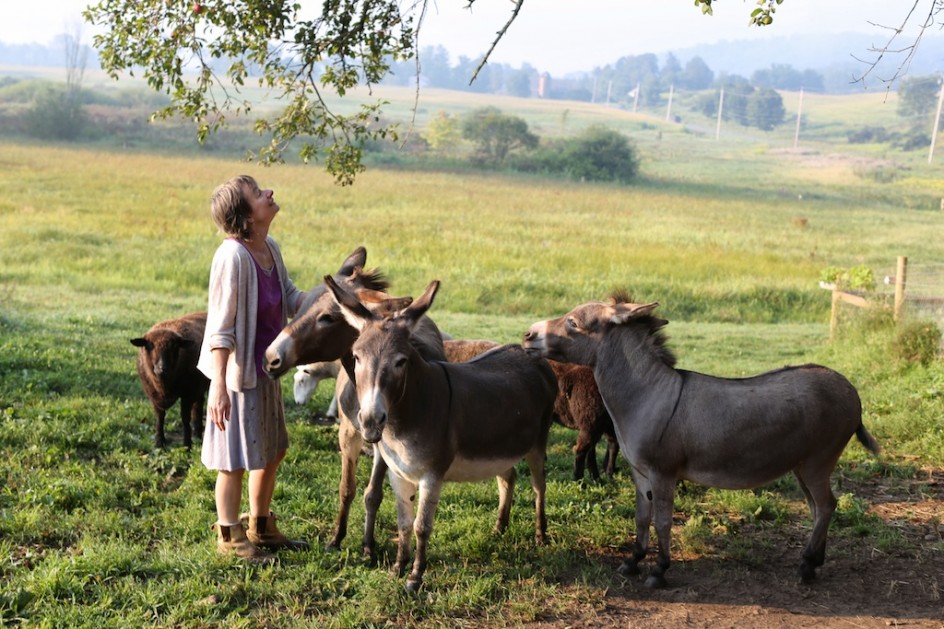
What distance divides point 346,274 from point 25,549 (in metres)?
2.72

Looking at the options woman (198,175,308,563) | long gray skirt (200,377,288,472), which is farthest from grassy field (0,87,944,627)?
long gray skirt (200,377,288,472)

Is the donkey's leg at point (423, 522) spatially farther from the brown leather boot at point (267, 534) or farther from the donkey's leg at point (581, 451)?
the donkey's leg at point (581, 451)

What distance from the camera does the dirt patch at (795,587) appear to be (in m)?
Answer: 5.00

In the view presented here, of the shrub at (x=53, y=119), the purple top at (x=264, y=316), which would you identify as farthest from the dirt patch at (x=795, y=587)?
the shrub at (x=53, y=119)

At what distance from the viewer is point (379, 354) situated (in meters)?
4.72

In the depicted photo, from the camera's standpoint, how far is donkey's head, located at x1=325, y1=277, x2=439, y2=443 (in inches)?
179

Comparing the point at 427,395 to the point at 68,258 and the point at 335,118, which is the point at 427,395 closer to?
the point at 335,118

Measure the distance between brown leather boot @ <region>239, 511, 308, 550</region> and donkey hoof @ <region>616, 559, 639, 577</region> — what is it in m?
2.08

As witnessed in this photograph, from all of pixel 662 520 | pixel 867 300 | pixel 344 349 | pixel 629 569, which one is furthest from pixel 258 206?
pixel 867 300

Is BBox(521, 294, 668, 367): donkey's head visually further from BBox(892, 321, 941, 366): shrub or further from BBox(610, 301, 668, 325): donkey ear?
BBox(892, 321, 941, 366): shrub

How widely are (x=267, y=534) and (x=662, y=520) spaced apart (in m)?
2.54

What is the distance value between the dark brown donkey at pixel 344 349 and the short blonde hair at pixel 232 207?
2.12 feet

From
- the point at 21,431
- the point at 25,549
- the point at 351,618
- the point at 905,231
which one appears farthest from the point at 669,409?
the point at 905,231

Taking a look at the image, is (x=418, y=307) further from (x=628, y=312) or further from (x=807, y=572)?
(x=807, y=572)
